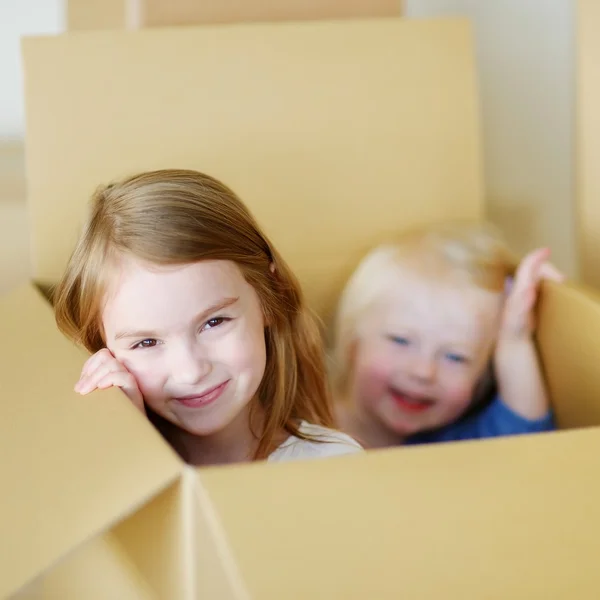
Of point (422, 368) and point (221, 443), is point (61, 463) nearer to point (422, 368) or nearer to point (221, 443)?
point (221, 443)

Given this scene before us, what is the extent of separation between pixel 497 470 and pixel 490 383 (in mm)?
421

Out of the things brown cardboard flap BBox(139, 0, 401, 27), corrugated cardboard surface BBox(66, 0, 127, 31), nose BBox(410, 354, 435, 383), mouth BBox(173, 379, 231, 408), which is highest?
corrugated cardboard surface BBox(66, 0, 127, 31)

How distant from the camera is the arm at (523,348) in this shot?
820mm

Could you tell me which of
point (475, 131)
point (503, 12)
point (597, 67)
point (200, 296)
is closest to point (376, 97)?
point (475, 131)

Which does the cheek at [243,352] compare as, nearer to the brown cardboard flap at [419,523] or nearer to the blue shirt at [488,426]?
the brown cardboard flap at [419,523]

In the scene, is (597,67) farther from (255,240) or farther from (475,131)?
(255,240)

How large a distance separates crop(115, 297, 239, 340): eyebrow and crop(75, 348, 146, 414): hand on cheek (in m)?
0.02

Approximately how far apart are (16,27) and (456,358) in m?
0.84

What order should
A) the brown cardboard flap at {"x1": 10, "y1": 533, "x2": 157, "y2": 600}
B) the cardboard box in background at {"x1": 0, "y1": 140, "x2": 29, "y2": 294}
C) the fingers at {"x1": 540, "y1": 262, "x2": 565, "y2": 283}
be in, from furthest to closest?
the cardboard box in background at {"x1": 0, "y1": 140, "x2": 29, "y2": 294}, the fingers at {"x1": 540, "y1": 262, "x2": 565, "y2": 283}, the brown cardboard flap at {"x1": 10, "y1": 533, "x2": 157, "y2": 600}

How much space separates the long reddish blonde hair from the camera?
0.61 m

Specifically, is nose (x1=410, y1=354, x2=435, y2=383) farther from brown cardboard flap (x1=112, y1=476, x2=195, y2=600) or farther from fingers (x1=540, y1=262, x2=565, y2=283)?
brown cardboard flap (x1=112, y1=476, x2=195, y2=600)

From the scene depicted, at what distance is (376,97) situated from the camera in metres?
0.87

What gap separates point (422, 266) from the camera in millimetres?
836

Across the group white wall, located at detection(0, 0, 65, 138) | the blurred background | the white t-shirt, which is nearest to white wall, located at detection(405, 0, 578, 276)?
the blurred background
